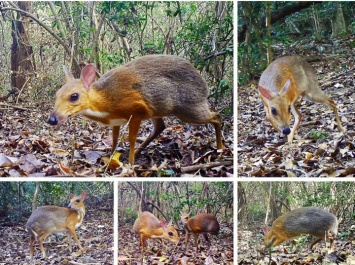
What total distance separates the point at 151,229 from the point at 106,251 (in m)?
0.32

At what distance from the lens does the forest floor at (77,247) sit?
276 cm

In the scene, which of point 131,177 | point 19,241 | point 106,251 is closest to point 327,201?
point 131,177

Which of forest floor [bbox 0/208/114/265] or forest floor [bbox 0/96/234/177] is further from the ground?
forest floor [bbox 0/96/234/177]

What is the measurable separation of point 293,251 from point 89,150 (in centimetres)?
144

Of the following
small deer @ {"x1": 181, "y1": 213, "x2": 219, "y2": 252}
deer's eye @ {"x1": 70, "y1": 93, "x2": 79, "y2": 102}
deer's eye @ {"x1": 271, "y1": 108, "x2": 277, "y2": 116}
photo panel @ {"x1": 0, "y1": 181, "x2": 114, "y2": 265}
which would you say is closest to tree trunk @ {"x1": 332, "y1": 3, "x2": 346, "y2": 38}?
Result: deer's eye @ {"x1": 271, "y1": 108, "x2": 277, "y2": 116}

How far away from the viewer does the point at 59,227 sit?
2764 mm

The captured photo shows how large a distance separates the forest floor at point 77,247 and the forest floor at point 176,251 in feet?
0.29

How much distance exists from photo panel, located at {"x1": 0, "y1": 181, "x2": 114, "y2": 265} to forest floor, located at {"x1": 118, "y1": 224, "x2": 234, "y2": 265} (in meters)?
0.08

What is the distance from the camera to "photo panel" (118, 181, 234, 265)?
2744 millimetres

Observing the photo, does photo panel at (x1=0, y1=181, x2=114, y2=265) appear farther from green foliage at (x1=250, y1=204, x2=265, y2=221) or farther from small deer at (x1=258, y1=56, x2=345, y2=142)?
small deer at (x1=258, y1=56, x2=345, y2=142)

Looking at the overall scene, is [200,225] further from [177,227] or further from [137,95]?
[137,95]

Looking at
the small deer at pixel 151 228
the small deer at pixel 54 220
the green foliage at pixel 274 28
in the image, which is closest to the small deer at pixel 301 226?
the small deer at pixel 151 228

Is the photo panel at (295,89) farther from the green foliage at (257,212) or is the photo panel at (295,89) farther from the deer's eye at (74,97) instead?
the deer's eye at (74,97)

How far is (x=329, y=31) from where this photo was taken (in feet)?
8.72
